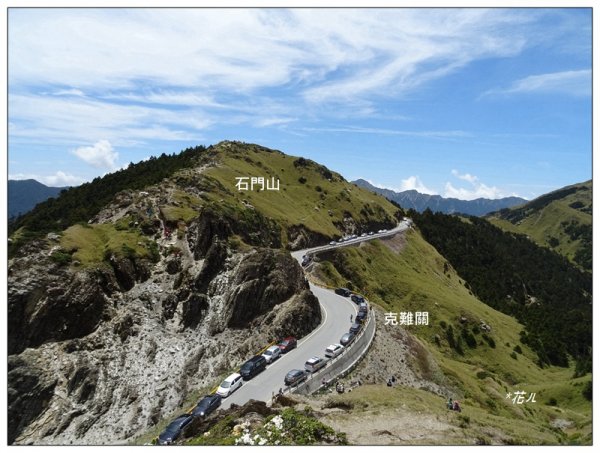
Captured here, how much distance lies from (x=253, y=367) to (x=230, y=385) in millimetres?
4285

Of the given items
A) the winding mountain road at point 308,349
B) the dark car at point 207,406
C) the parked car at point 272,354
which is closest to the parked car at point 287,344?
the winding mountain road at point 308,349

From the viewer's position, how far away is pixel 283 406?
35938 mm

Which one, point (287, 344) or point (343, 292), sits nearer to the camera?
point (287, 344)

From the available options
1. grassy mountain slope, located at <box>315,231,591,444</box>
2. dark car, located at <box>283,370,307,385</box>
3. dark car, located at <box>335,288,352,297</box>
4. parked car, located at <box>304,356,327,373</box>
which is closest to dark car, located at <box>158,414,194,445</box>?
dark car, located at <box>283,370,307,385</box>

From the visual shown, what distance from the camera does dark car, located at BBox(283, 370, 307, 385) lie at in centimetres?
4238

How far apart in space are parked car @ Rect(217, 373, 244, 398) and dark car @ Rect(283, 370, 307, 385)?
4.76 metres

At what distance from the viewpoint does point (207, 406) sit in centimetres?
3884

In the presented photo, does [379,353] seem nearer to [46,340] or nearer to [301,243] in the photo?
[46,340]

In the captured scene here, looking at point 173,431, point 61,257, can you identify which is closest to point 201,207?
point 61,257

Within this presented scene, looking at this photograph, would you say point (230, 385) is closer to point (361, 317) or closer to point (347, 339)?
point (347, 339)

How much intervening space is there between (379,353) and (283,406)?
925 inches

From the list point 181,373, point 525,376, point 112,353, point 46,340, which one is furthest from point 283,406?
point 525,376

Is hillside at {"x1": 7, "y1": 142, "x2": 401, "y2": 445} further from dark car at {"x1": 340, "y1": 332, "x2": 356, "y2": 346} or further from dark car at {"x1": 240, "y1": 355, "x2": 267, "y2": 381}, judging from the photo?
dark car at {"x1": 340, "y1": 332, "x2": 356, "y2": 346}

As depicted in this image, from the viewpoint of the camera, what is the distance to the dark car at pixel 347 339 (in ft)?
175
